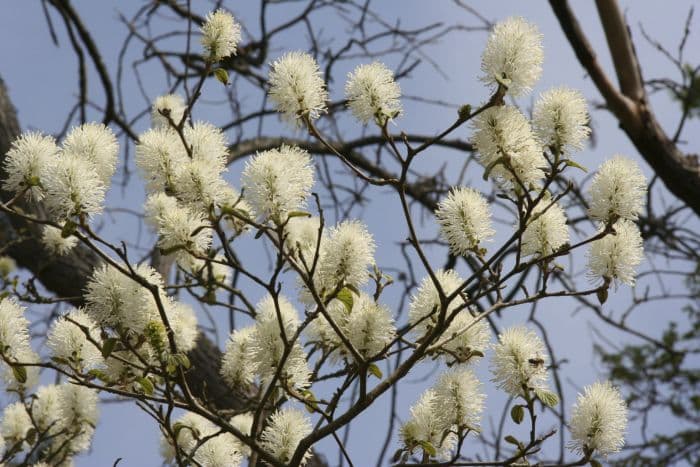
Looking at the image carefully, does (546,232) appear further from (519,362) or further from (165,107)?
(165,107)

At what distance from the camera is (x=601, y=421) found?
1.32 metres

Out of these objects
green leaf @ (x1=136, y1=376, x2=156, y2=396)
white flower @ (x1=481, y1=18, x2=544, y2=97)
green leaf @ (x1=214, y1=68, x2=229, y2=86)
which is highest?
green leaf @ (x1=214, y1=68, x2=229, y2=86)

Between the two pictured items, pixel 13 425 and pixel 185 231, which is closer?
pixel 185 231

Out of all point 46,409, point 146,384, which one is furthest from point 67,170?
point 46,409

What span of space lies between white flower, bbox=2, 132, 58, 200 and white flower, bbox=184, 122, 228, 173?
224mm

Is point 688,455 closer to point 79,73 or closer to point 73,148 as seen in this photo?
point 79,73

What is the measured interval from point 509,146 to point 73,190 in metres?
0.66

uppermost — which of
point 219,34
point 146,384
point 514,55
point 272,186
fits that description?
point 219,34

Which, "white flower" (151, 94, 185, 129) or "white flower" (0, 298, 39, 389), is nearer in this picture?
"white flower" (0, 298, 39, 389)

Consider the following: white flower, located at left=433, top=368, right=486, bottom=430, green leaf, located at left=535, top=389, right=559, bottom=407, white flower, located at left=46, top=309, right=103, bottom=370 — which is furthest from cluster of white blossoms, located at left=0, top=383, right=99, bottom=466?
green leaf, located at left=535, top=389, right=559, bottom=407

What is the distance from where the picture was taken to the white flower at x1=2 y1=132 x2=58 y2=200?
1.33 m

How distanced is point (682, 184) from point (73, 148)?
259cm

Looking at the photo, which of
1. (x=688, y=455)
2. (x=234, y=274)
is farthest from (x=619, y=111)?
(x=688, y=455)

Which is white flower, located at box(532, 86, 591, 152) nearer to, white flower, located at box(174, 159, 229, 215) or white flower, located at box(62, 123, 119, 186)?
white flower, located at box(174, 159, 229, 215)
